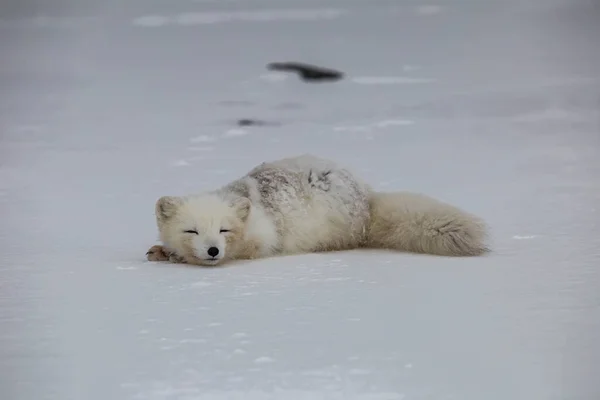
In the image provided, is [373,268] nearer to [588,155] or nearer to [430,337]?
[430,337]

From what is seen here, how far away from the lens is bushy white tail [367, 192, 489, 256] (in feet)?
7.57

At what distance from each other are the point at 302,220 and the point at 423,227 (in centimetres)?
33

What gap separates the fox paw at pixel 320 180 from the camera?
243 centimetres

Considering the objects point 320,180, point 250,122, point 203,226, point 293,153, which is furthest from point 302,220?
point 250,122

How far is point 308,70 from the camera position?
547cm

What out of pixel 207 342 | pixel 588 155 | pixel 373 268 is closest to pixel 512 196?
pixel 588 155

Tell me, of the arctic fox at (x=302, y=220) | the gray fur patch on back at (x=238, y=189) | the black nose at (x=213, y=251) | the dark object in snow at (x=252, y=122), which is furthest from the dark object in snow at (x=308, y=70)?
the black nose at (x=213, y=251)

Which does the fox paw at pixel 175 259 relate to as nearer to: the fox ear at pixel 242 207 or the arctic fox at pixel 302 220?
the arctic fox at pixel 302 220

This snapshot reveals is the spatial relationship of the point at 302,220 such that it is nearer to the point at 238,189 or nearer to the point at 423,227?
the point at 238,189

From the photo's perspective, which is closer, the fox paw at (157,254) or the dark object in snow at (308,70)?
the fox paw at (157,254)

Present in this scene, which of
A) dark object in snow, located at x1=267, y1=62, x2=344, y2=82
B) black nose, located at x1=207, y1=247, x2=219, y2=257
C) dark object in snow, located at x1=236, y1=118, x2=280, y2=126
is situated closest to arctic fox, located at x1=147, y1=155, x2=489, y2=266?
black nose, located at x1=207, y1=247, x2=219, y2=257

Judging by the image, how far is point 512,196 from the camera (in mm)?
3105

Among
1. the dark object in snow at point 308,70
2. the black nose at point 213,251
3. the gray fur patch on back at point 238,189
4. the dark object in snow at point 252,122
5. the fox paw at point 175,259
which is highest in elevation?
the dark object in snow at point 308,70

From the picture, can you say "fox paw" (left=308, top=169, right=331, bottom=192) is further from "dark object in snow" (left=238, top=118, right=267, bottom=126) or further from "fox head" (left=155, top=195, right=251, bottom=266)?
"dark object in snow" (left=238, top=118, right=267, bottom=126)
